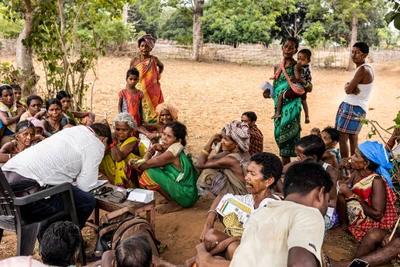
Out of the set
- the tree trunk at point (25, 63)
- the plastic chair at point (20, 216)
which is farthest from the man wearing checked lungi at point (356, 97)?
the tree trunk at point (25, 63)

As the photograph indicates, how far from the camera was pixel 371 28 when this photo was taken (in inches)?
1142

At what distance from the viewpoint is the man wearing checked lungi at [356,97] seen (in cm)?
538

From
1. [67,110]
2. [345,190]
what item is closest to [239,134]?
[345,190]

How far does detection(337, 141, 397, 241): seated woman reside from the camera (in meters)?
3.56

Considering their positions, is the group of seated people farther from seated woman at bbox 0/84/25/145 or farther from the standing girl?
the standing girl

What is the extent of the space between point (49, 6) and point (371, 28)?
2656cm

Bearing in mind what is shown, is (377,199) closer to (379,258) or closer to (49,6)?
(379,258)

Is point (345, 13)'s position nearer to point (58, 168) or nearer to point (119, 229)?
point (58, 168)

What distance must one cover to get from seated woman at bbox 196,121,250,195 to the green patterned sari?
58.3 inches

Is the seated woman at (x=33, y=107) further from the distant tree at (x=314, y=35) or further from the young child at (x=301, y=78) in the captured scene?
the distant tree at (x=314, y=35)

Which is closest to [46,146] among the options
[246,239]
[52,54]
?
[246,239]

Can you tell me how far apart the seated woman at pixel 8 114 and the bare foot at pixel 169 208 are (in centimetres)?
239

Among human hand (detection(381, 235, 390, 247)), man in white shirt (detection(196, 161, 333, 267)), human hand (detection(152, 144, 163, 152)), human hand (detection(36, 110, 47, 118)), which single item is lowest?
human hand (detection(381, 235, 390, 247))

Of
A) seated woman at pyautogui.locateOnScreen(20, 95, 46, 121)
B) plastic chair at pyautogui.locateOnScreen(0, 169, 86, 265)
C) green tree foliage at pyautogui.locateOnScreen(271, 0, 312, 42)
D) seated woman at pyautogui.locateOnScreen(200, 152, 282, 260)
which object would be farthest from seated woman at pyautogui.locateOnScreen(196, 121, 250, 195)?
green tree foliage at pyautogui.locateOnScreen(271, 0, 312, 42)
